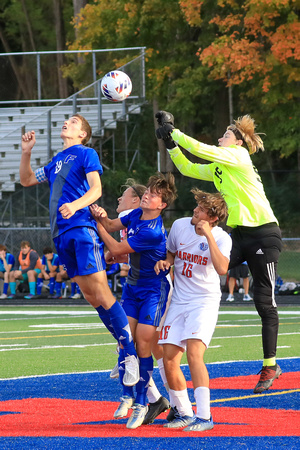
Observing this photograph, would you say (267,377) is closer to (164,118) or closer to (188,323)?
(188,323)

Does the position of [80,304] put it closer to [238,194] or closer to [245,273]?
[245,273]

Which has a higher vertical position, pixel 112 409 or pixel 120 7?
pixel 120 7

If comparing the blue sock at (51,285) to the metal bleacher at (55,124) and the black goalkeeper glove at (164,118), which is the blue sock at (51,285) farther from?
the black goalkeeper glove at (164,118)

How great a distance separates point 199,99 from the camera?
1256 inches

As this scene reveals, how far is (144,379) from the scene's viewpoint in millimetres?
6094

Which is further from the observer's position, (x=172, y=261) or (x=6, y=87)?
(x=6, y=87)

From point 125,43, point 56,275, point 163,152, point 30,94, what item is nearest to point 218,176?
A: point 56,275

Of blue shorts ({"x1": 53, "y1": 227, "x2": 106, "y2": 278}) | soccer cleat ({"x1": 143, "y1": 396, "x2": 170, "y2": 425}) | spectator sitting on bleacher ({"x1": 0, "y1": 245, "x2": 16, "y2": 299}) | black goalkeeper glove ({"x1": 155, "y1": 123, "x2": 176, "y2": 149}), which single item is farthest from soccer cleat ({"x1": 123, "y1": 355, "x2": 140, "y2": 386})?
spectator sitting on bleacher ({"x1": 0, "y1": 245, "x2": 16, "y2": 299})

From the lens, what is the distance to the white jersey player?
5.79 meters

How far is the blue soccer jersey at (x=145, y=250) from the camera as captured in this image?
6180 millimetres

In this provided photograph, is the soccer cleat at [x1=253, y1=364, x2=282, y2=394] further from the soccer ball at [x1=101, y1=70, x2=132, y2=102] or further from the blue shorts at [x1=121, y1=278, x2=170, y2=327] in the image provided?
the soccer ball at [x1=101, y1=70, x2=132, y2=102]

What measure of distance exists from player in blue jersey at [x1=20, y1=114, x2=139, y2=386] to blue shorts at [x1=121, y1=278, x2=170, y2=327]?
0.14 metres

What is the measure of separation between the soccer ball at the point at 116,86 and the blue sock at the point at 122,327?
4429mm

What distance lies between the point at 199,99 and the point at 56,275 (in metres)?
12.1
